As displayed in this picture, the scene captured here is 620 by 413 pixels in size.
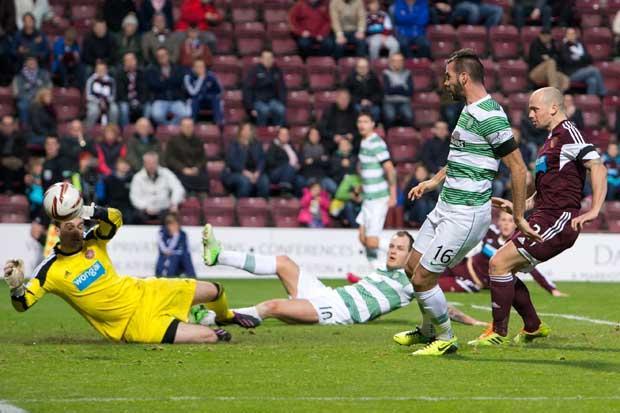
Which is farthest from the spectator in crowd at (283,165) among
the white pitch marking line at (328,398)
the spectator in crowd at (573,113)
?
the white pitch marking line at (328,398)

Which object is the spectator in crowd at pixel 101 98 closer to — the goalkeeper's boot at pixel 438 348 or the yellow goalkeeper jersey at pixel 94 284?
the yellow goalkeeper jersey at pixel 94 284

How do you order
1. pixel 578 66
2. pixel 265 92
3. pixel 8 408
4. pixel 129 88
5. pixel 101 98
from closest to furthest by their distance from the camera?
1. pixel 8 408
2. pixel 101 98
3. pixel 129 88
4. pixel 265 92
5. pixel 578 66

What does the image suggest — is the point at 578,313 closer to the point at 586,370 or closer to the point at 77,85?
the point at 586,370

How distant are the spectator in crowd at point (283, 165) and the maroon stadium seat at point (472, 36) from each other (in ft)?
17.7

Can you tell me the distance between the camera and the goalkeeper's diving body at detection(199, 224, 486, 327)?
12203mm

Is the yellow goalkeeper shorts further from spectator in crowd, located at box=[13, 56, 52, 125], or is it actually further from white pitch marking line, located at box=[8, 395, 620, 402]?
spectator in crowd, located at box=[13, 56, 52, 125]

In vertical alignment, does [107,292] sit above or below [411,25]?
below

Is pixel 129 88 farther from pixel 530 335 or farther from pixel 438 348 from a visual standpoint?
pixel 438 348

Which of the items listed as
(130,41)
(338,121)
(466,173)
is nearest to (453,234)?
(466,173)

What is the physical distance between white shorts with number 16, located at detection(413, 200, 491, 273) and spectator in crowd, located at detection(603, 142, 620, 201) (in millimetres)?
14047

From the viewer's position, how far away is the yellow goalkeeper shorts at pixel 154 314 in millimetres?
10727

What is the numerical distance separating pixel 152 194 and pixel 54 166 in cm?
171

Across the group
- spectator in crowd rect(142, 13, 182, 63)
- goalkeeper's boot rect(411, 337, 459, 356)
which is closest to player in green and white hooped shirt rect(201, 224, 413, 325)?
goalkeeper's boot rect(411, 337, 459, 356)

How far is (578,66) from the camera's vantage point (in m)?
25.8
